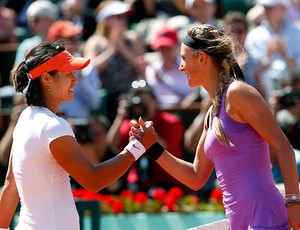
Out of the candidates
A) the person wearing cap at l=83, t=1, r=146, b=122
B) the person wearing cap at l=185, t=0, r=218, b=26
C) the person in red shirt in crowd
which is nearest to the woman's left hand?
the person in red shirt in crowd

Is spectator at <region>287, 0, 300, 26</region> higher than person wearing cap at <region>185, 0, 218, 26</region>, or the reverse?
person wearing cap at <region>185, 0, 218, 26</region>

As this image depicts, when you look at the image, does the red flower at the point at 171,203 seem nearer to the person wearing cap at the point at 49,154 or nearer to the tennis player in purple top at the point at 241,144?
the tennis player in purple top at the point at 241,144

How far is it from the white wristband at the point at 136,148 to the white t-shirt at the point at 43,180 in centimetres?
Answer: 33

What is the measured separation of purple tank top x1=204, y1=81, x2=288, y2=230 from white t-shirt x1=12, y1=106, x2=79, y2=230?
2.36 ft

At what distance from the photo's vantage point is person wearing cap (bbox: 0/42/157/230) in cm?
372

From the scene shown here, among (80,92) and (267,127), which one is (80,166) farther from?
(80,92)

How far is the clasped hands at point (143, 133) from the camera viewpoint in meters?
4.14

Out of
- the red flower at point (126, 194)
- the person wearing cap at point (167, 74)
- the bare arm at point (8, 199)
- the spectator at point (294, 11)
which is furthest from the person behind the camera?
the spectator at point (294, 11)

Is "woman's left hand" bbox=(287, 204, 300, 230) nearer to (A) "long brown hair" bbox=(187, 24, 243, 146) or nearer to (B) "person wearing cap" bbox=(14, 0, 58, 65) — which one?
(A) "long brown hair" bbox=(187, 24, 243, 146)

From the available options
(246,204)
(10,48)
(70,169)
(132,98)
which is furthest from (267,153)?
(10,48)

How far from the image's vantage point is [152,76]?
855 cm

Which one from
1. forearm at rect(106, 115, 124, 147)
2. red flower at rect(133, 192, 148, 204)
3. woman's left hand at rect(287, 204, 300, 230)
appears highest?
woman's left hand at rect(287, 204, 300, 230)

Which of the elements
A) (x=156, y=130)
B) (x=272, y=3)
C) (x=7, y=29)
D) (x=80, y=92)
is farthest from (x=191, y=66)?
(x=7, y=29)

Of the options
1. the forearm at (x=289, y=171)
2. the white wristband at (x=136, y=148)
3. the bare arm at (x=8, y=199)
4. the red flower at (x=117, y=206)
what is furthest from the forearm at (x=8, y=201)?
the red flower at (x=117, y=206)
